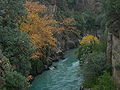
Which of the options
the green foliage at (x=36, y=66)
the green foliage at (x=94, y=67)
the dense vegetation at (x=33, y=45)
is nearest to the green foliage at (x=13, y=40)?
the dense vegetation at (x=33, y=45)

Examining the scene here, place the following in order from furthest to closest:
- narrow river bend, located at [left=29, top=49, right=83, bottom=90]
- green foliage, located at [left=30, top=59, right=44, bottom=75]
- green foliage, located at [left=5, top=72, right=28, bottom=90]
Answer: green foliage, located at [left=30, top=59, right=44, bottom=75] < narrow river bend, located at [left=29, top=49, right=83, bottom=90] < green foliage, located at [left=5, top=72, right=28, bottom=90]

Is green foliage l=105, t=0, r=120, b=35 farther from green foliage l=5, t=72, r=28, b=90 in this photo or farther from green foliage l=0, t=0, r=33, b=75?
green foliage l=5, t=72, r=28, b=90

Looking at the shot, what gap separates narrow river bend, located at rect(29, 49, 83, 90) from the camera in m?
30.9

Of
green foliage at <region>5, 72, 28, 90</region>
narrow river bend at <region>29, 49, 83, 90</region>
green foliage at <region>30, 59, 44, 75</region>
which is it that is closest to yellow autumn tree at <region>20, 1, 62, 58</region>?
green foliage at <region>30, 59, 44, 75</region>

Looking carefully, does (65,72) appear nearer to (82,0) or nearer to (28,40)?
(28,40)

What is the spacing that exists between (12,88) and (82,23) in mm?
56887

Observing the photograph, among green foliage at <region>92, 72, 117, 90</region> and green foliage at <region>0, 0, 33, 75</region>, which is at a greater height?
green foliage at <region>0, 0, 33, 75</region>

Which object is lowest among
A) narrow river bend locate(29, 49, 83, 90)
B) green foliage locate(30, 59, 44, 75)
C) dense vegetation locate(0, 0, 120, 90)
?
narrow river bend locate(29, 49, 83, 90)

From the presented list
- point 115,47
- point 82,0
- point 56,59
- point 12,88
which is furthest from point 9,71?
point 82,0

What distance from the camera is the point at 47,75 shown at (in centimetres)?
3700

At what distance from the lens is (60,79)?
34.2 m

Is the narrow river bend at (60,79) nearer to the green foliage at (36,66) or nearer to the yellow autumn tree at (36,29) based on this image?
the green foliage at (36,66)

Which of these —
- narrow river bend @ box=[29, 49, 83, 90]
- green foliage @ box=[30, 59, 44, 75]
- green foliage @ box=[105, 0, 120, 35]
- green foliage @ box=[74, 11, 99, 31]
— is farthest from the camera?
green foliage @ box=[74, 11, 99, 31]

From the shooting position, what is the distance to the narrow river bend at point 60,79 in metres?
30.9
